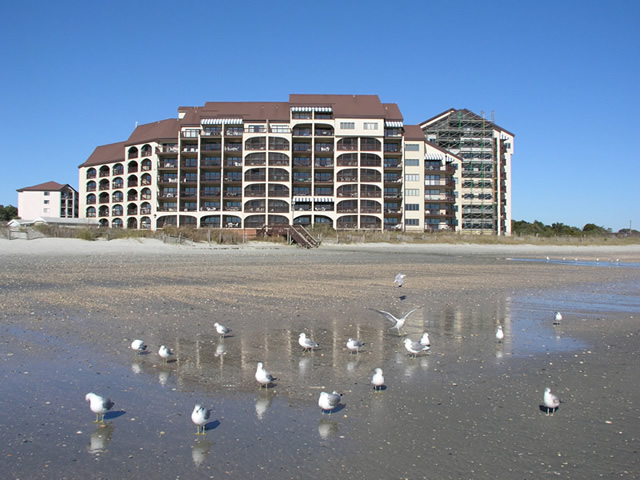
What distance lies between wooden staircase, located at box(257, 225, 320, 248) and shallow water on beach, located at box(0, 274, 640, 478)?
138 feet

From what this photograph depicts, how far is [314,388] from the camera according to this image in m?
6.23

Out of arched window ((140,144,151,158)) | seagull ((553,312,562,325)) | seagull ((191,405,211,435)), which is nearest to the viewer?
seagull ((191,405,211,435))

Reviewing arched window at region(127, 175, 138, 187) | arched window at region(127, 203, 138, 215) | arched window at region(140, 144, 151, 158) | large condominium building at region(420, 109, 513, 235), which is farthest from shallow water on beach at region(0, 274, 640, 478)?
large condominium building at region(420, 109, 513, 235)

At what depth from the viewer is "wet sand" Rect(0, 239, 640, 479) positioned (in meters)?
4.31

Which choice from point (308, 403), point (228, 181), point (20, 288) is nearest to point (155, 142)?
point (228, 181)

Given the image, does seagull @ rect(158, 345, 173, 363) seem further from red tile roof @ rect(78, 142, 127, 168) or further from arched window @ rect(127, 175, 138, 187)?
red tile roof @ rect(78, 142, 127, 168)

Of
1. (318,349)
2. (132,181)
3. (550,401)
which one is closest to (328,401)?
(550,401)

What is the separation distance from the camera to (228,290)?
15.0 m

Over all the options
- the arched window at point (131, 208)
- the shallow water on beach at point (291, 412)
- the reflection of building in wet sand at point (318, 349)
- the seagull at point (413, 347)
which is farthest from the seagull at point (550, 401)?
the arched window at point (131, 208)

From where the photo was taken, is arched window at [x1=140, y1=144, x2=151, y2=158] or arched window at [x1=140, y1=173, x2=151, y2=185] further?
arched window at [x1=140, y1=144, x2=151, y2=158]

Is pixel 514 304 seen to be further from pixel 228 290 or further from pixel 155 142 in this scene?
pixel 155 142

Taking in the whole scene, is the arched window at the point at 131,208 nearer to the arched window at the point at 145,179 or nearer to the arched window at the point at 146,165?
the arched window at the point at 145,179

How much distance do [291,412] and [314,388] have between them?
848mm

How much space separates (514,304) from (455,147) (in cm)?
7669
